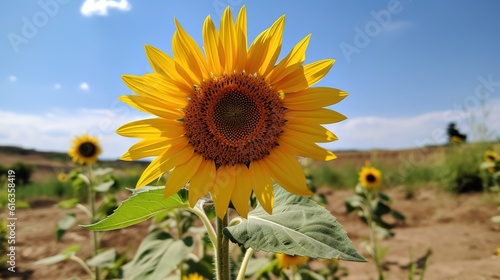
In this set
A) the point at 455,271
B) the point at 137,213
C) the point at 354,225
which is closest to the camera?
the point at 137,213

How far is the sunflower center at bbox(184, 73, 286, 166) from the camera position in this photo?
1.52m

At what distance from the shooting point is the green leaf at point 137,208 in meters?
1.28

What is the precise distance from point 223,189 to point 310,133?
428mm

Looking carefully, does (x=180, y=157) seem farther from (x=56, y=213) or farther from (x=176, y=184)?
(x=56, y=213)

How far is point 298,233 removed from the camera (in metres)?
1.25

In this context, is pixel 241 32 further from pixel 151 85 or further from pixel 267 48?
pixel 151 85

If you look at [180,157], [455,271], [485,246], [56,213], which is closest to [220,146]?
[180,157]

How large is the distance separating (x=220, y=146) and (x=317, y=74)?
0.51 m

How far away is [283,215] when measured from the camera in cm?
140

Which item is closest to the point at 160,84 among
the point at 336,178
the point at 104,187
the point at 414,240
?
the point at 104,187

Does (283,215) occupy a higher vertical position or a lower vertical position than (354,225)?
higher

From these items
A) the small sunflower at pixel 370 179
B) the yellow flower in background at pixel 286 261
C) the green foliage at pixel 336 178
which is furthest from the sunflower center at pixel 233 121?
the green foliage at pixel 336 178

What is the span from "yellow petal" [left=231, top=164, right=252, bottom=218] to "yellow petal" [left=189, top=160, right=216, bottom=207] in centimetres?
10

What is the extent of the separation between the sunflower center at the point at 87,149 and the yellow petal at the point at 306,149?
185 inches
